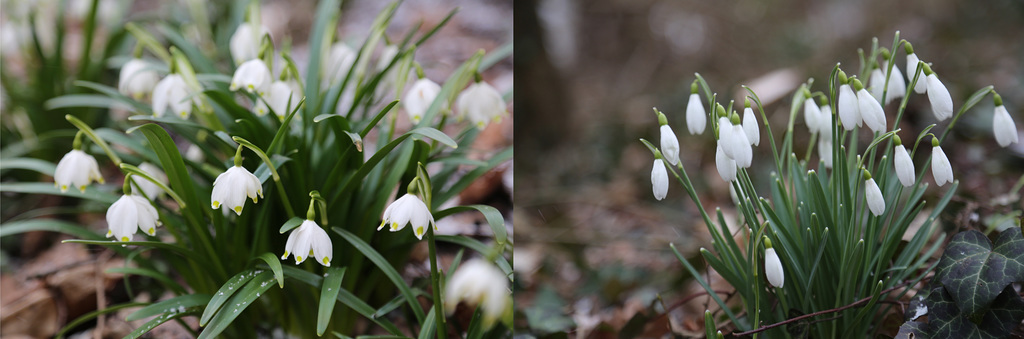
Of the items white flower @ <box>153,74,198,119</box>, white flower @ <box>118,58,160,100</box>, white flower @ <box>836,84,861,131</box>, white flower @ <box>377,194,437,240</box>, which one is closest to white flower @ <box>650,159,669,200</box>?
white flower @ <box>836,84,861,131</box>

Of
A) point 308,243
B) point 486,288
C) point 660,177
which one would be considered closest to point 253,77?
point 308,243

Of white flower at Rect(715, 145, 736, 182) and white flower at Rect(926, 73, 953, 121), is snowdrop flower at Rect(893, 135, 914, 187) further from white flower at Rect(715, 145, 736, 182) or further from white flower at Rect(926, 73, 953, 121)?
white flower at Rect(715, 145, 736, 182)

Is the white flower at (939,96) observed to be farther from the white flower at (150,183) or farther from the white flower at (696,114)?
the white flower at (150,183)

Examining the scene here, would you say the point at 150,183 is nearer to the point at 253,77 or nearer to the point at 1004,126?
the point at 253,77

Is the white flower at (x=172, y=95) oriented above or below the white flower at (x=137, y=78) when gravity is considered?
above

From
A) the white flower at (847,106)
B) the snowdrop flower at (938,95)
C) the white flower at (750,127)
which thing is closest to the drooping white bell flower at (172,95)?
the white flower at (750,127)

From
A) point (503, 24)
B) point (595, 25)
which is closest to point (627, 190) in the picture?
point (503, 24)

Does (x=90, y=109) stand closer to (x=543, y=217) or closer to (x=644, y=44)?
(x=543, y=217)
